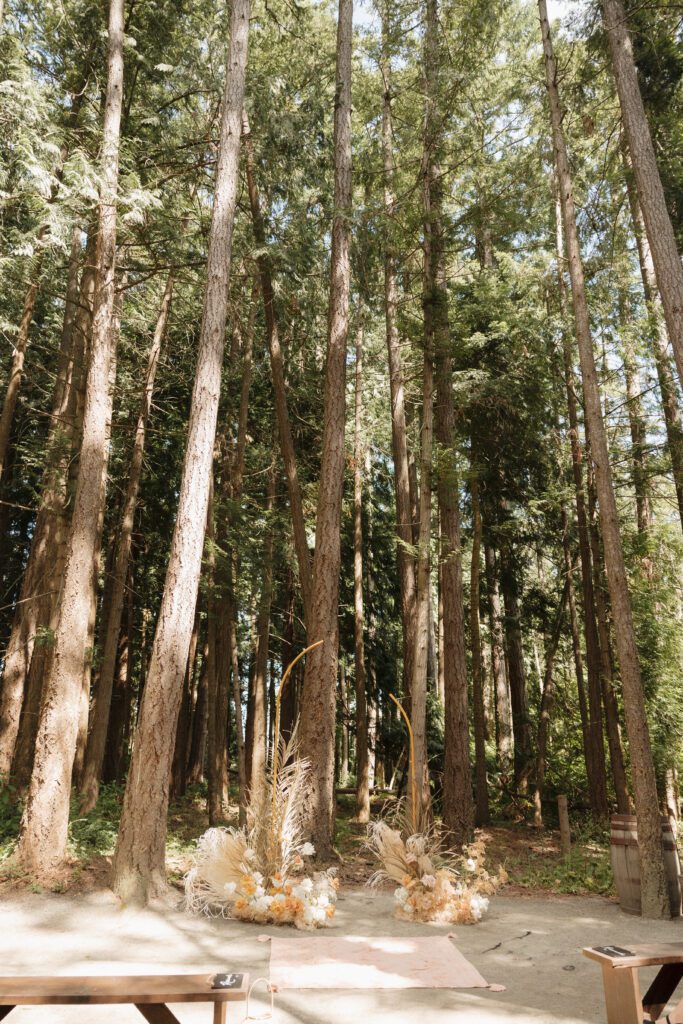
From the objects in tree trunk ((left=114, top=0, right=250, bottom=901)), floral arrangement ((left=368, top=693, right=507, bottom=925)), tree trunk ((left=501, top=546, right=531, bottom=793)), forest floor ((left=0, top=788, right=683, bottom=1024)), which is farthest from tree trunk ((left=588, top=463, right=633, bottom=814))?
tree trunk ((left=114, top=0, right=250, bottom=901))

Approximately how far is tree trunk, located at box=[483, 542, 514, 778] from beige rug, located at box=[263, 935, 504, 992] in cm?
868

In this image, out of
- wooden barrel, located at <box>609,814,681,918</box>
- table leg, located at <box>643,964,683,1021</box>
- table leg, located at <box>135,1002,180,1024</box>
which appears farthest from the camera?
wooden barrel, located at <box>609,814,681,918</box>

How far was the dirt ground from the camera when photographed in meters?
3.40

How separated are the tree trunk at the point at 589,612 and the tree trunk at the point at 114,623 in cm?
713

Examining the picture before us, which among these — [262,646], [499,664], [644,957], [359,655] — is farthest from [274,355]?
[499,664]

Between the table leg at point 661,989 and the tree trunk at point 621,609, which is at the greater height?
the tree trunk at point 621,609

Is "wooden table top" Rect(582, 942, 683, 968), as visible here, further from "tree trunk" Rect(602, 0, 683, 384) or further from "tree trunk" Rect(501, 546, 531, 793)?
"tree trunk" Rect(501, 546, 531, 793)

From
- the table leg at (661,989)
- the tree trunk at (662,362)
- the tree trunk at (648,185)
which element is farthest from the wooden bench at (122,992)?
the tree trunk at (662,362)

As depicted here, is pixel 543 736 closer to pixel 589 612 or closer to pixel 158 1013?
pixel 589 612

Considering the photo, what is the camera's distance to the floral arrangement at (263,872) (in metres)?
5.36

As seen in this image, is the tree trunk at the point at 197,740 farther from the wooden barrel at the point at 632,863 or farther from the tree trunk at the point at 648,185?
the tree trunk at the point at 648,185

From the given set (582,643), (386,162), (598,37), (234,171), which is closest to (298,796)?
(234,171)

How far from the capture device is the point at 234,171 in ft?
25.4

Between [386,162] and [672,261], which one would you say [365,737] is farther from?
[386,162]
